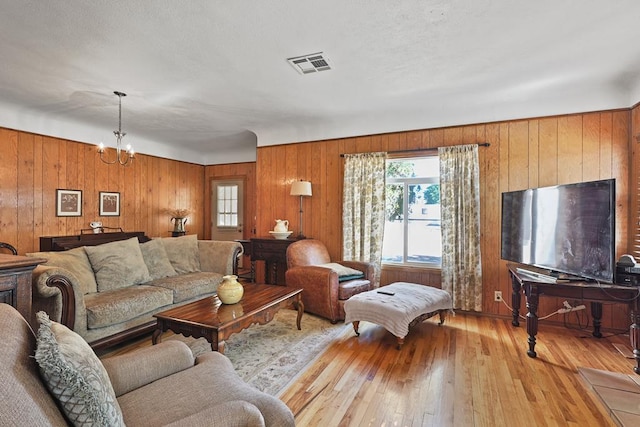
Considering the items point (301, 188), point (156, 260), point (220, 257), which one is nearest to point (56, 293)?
point (156, 260)

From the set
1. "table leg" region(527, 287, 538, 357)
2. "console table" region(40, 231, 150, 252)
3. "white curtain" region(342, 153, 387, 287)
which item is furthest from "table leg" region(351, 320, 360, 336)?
"console table" region(40, 231, 150, 252)

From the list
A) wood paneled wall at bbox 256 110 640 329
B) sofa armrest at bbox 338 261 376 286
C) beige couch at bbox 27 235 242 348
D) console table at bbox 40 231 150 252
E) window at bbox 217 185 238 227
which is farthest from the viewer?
window at bbox 217 185 238 227

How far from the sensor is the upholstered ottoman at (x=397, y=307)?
2873 millimetres

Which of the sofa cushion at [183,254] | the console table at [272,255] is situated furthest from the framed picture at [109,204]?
the console table at [272,255]

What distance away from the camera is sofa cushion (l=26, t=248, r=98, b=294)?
9.57ft

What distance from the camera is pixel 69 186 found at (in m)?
4.79

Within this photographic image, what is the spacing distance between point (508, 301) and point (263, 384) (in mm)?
3100

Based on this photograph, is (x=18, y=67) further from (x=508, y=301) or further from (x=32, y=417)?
(x=508, y=301)

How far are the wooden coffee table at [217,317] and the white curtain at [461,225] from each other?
2202 mm

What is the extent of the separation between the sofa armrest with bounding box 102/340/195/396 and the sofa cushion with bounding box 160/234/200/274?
2.60m

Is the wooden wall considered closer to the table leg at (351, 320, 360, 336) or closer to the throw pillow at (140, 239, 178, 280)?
the table leg at (351, 320, 360, 336)

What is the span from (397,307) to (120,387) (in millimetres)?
2206

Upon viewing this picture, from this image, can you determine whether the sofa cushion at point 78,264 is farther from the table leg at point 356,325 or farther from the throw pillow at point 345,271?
the table leg at point 356,325

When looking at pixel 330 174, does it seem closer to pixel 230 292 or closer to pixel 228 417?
pixel 230 292
